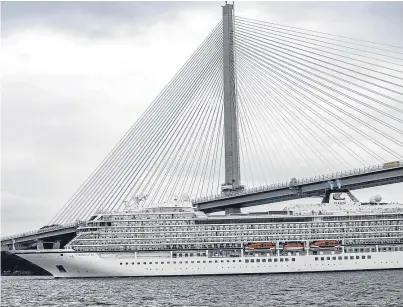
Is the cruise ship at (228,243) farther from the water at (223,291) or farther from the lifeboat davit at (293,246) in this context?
the water at (223,291)

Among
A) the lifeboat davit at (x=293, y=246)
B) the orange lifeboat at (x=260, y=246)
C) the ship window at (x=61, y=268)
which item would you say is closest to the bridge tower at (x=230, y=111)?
the orange lifeboat at (x=260, y=246)

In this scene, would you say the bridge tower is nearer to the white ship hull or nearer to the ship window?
the white ship hull

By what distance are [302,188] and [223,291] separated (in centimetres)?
2573

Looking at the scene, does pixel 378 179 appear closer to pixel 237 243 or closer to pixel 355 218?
pixel 355 218

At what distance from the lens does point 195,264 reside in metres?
67.1

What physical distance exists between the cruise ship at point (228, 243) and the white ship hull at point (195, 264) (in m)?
0.07

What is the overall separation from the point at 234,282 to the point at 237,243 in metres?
11.5

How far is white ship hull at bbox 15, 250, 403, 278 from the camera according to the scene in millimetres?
66250

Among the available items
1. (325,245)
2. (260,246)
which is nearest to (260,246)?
(260,246)

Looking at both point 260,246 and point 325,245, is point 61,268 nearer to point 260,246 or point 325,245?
point 260,246

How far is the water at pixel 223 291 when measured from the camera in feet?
143

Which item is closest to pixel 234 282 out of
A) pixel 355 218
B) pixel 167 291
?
pixel 167 291

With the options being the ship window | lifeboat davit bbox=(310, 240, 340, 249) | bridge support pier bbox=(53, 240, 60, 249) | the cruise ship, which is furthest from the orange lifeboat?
bridge support pier bbox=(53, 240, 60, 249)

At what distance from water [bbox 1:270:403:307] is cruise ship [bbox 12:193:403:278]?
132 inches
